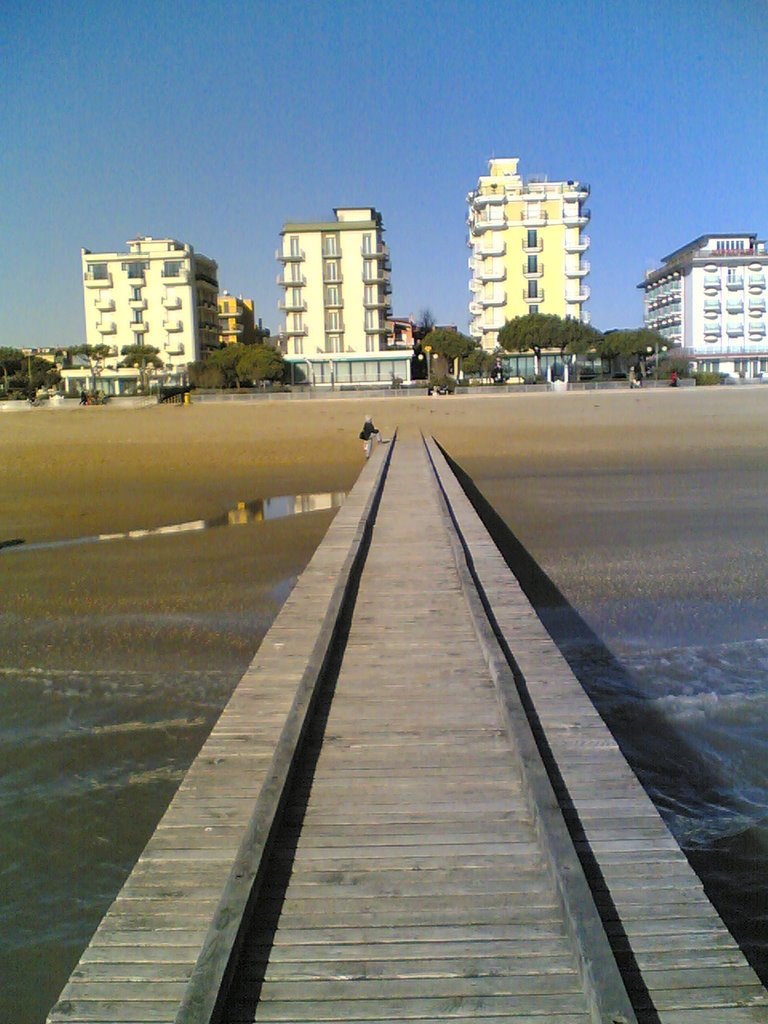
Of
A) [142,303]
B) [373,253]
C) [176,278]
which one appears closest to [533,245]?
[373,253]

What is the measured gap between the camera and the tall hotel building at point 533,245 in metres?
73.4

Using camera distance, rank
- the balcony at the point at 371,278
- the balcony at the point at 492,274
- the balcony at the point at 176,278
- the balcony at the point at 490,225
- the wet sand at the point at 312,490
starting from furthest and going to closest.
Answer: the balcony at the point at 176,278 → the balcony at the point at 492,274 → the balcony at the point at 490,225 → the balcony at the point at 371,278 → the wet sand at the point at 312,490

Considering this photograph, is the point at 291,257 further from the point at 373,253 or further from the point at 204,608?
the point at 204,608

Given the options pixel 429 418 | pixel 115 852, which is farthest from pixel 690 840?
pixel 429 418

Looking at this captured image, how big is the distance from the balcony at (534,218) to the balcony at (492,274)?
12.8 feet

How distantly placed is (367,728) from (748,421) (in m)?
30.7

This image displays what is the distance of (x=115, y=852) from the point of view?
5059 mm

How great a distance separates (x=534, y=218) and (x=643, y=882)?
74873 mm

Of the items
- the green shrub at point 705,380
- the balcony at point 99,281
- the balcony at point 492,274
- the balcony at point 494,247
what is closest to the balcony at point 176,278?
the balcony at point 99,281

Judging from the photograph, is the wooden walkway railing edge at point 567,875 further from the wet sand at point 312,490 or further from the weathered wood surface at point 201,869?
the wet sand at point 312,490

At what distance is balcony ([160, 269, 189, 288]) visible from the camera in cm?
7869

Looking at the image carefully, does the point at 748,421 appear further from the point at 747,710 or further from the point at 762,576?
the point at 747,710

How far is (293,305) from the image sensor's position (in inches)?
2899

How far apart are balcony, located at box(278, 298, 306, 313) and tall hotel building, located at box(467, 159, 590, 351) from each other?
48.4 feet
